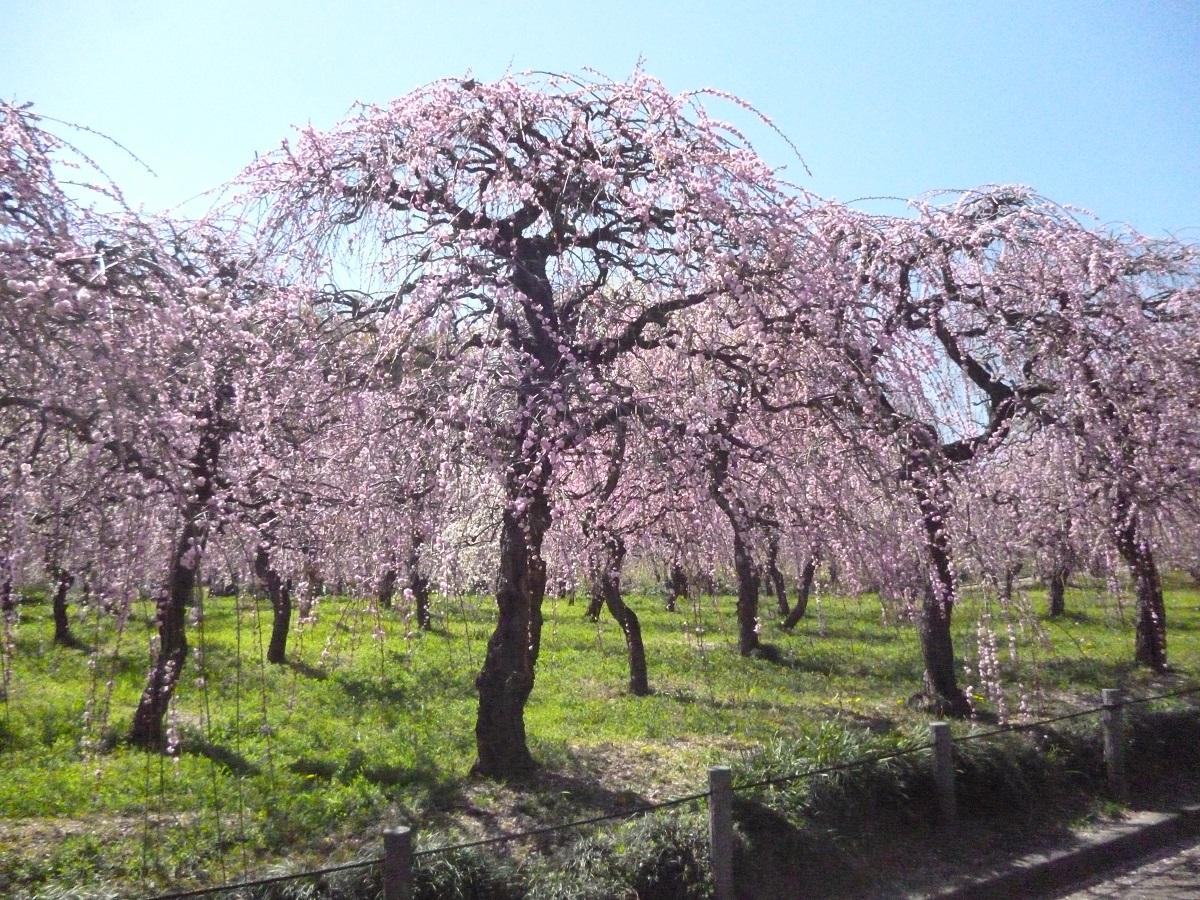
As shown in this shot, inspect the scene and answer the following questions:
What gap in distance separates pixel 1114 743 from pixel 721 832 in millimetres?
4436

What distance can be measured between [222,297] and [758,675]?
11585 millimetres

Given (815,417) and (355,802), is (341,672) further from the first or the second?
(815,417)

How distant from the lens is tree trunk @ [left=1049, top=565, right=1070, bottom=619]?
1364cm

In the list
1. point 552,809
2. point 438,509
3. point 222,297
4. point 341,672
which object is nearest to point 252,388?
point 222,297

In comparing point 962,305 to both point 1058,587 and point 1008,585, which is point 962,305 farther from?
point 1058,587

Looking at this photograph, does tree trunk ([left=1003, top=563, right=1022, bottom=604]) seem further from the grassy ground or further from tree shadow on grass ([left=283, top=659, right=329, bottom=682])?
tree shadow on grass ([left=283, top=659, right=329, bottom=682])

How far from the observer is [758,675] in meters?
15.8

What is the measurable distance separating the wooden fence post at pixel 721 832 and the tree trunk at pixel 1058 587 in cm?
938

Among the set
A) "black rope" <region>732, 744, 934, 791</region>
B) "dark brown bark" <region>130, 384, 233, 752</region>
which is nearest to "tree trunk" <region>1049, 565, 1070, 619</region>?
"black rope" <region>732, 744, 934, 791</region>

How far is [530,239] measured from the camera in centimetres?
781

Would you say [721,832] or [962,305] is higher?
[962,305]

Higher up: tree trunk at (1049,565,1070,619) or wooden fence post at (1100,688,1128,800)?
tree trunk at (1049,565,1070,619)

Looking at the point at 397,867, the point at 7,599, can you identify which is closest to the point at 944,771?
the point at 397,867

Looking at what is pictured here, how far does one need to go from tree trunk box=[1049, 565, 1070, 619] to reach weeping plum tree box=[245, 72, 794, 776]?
8509 millimetres
